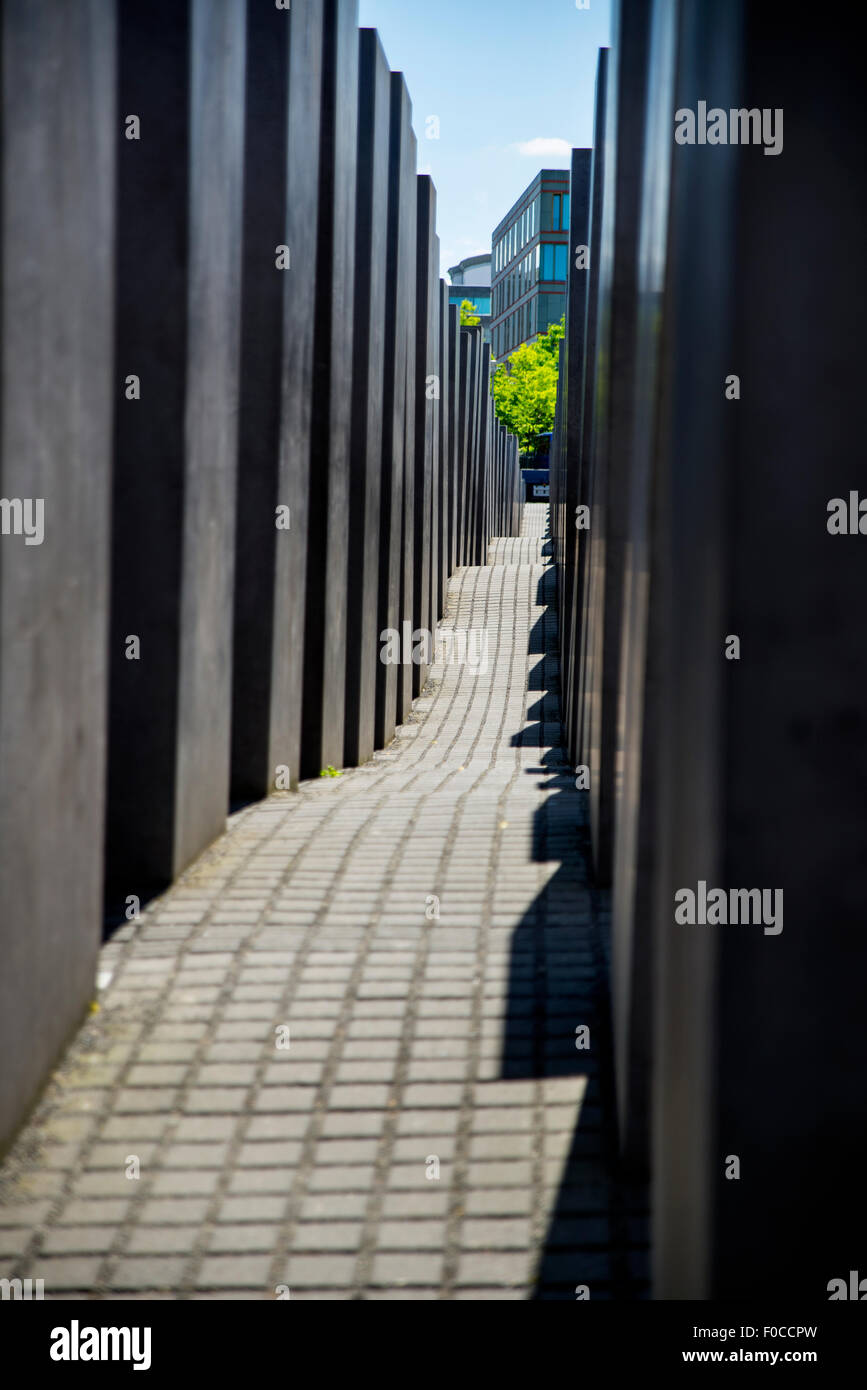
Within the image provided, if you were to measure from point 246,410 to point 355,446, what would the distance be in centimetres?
382

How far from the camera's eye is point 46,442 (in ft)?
Answer: 13.6

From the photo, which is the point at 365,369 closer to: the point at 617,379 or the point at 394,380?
the point at 394,380

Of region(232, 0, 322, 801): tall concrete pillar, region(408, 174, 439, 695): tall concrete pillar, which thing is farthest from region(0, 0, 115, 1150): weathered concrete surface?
region(408, 174, 439, 695): tall concrete pillar

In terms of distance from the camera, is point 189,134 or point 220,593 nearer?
point 189,134

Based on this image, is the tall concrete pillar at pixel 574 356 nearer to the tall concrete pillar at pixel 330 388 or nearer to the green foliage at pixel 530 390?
the tall concrete pillar at pixel 330 388

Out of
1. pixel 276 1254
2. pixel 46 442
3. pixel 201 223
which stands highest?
pixel 201 223

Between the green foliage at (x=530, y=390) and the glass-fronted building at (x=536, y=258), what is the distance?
4.58 meters

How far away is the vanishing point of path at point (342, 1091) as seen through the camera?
3.69m

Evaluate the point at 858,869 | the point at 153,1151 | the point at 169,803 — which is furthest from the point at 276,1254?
the point at 169,803

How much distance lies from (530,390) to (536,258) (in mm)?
11764

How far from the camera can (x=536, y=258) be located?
81688 mm

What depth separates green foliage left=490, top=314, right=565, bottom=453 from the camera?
75.1 m

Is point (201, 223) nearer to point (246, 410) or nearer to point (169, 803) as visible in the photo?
point (246, 410)

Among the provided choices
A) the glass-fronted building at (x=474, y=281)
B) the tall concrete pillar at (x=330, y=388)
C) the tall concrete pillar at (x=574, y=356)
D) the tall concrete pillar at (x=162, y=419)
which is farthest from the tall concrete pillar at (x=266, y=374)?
the glass-fronted building at (x=474, y=281)
